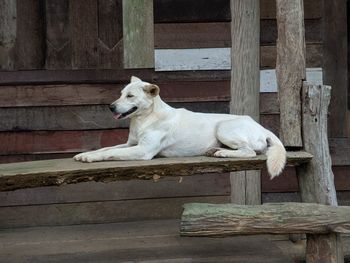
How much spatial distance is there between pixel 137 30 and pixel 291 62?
1.60 metres

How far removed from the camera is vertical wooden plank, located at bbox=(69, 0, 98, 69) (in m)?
6.02

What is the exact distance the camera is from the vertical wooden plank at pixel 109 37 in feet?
19.9

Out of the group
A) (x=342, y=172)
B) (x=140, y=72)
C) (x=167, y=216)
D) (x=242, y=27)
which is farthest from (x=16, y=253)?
(x=342, y=172)

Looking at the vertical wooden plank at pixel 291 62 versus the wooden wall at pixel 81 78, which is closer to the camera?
the vertical wooden plank at pixel 291 62

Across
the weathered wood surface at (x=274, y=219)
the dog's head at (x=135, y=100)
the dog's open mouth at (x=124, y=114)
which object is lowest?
the weathered wood surface at (x=274, y=219)

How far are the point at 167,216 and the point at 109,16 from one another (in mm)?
1911

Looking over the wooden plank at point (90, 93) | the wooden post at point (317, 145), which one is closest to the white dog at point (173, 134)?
the wooden post at point (317, 145)

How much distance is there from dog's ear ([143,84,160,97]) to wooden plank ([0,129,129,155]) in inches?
53.1

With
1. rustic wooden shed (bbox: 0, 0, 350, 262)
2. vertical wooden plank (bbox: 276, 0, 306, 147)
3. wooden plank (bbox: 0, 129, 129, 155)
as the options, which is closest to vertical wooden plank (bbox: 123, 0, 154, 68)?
rustic wooden shed (bbox: 0, 0, 350, 262)

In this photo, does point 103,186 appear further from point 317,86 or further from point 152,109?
point 317,86

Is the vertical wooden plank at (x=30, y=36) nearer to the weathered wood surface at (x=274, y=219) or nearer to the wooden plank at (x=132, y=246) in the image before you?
the wooden plank at (x=132, y=246)

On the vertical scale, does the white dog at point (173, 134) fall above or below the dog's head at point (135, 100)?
below

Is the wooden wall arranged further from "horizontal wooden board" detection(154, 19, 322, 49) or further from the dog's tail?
the dog's tail

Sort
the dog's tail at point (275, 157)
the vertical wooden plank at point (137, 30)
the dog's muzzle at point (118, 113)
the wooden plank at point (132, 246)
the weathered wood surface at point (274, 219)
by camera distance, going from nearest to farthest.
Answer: the weathered wood surface at point (274, 219) → the dog's tail at point (275, 157) → the dog's muzzle at point (118, 113) → the wooden plank at point (132, 246) → the vertical wooden plank at point (137, 30)
